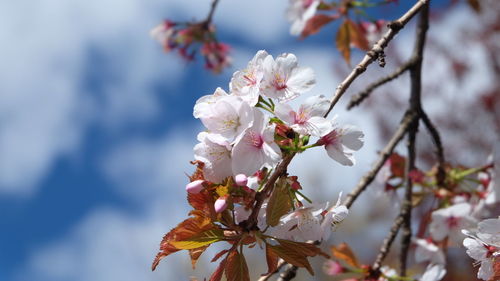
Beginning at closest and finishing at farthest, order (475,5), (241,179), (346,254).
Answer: (241,179) < (346,254) < (475,5)

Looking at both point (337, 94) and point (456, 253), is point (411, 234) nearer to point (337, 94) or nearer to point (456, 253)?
point (337, 94)

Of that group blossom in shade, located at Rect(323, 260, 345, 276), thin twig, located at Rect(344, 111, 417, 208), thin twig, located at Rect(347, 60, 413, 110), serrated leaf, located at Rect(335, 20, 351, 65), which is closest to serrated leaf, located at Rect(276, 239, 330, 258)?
thin twig, located at Rect(344, 111, 417, 208)

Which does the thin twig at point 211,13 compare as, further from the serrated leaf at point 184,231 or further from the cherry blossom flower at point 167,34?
the serrated leaf at point 184,231

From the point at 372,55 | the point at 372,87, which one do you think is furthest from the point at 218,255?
the point at 372,87

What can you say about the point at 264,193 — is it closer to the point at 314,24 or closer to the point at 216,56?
the point at 314,24

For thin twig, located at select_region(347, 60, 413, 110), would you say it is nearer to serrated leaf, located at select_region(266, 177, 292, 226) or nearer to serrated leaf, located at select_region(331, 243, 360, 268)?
serrated leaf, located at select_region(331, 243, 360, 268)

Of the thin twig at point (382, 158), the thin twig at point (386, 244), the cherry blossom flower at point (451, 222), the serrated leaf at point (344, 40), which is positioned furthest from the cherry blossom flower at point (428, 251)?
the serrated leaf at point (344, 40)
